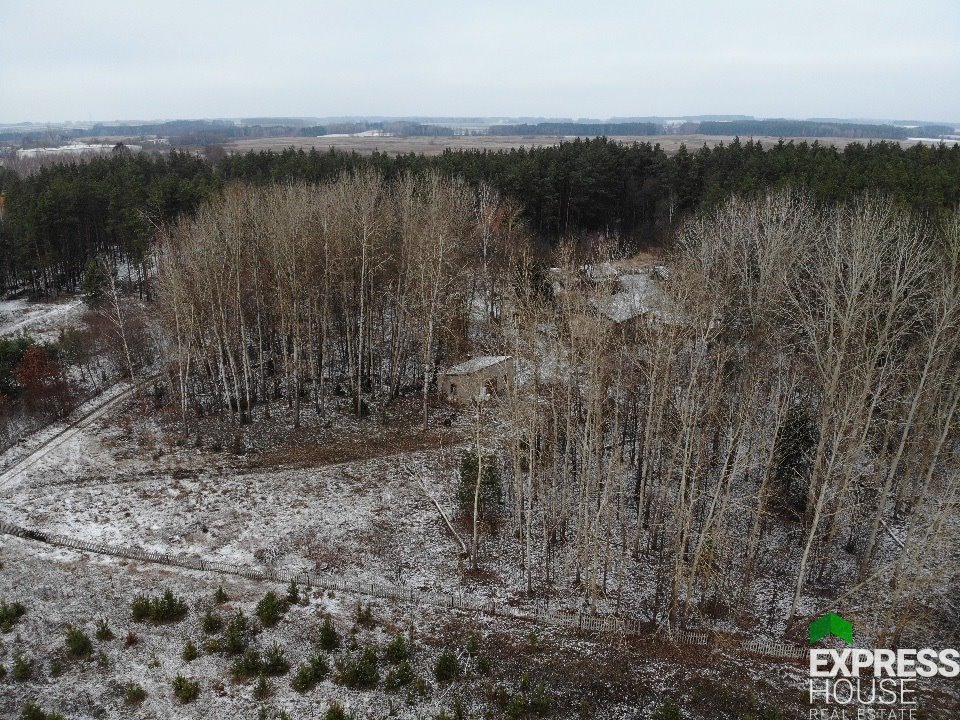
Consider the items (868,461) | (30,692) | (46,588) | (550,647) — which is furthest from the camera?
(868,461)

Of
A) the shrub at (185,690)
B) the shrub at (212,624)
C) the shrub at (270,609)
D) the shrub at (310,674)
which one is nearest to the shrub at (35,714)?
the shrub at (185,690)

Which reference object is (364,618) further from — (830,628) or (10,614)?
(830,628)

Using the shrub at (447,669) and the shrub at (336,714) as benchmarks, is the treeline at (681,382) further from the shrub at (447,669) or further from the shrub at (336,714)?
the shrub at (336,714)

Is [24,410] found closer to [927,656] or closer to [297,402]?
[297,402]

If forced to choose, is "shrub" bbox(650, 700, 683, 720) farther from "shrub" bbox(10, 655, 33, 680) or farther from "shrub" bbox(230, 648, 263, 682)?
"shrub" bbox(10, 655, 33, 680)

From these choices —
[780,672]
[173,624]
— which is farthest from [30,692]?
[780,672]

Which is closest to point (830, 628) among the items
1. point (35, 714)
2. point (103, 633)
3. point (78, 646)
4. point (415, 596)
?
point (415, 596)
